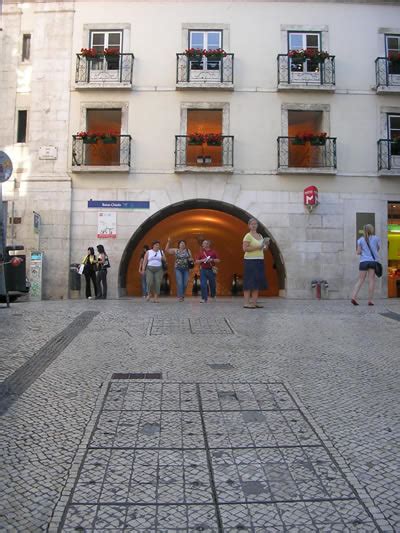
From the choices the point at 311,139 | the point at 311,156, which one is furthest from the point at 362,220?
the point at 311,139

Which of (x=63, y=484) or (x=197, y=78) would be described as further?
(x=197, y=78)

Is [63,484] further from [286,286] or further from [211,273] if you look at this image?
[286,286]

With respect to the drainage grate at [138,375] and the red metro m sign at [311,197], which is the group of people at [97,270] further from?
the drainage grate at [138,375]

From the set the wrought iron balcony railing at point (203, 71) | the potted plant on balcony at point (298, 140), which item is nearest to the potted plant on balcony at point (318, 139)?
the potted plant on balcony at point (298, 140)

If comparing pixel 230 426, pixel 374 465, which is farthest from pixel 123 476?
pixel 374 465

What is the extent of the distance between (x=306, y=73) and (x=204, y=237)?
10462 millimetres

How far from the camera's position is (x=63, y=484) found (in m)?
2.63

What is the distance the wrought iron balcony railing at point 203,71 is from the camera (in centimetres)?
1659

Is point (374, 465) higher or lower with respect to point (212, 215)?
lower

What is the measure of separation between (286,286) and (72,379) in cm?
1240

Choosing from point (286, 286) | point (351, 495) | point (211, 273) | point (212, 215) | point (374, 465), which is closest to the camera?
point (351, 495)

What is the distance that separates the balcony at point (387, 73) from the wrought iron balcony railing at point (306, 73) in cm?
153

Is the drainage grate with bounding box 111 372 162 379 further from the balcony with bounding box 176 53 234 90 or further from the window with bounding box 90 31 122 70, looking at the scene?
the window with bounding box 90 31 122 70

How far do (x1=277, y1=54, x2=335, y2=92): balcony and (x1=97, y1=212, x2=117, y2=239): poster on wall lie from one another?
7024 millimetres
